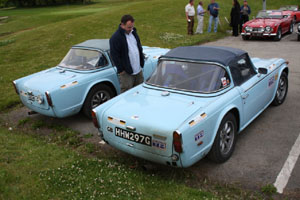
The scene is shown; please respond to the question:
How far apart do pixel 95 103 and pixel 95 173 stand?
247 centimetres

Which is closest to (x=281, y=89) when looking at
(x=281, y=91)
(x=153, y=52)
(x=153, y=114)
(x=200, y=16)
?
(x=281, y=91)

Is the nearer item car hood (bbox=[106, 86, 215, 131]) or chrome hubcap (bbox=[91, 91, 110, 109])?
car hood (bbox=[106, 86, 215, 131])

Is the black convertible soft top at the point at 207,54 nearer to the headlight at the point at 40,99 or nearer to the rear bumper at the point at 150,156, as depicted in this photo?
the rear bumper at the point at 150,156

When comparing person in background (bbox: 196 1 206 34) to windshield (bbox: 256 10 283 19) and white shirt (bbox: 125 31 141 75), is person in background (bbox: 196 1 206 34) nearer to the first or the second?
windshield (bbox: 256 10 283 19)

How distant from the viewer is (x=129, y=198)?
3.54m

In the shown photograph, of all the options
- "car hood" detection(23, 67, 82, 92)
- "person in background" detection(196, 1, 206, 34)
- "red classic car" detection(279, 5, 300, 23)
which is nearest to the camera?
"car hood" detection(23, 67, 82, 92)

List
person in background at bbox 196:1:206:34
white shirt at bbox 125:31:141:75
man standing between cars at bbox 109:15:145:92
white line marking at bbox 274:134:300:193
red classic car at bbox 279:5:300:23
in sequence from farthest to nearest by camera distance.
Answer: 1. red classic car at bbox 279:5:300:23
2. person in background at bbox 196:1:206:34
3. white shirt at bbox 125:31:141:75
4. man standing between cars at bbox 109:15:145:92
5. white line marking at bbox 274:134:300:193

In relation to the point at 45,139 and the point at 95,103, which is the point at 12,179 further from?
the point at 95,103

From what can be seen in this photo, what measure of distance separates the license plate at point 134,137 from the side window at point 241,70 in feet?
6.08

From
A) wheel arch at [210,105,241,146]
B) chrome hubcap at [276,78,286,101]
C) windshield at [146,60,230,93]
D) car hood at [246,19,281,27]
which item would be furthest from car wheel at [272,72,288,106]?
car hood at [246,19,281,27]

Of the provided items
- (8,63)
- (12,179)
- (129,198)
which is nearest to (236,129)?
(129,198)

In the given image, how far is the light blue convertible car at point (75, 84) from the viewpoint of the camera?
572 centimetres

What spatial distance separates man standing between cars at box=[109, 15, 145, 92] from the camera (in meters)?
5.35

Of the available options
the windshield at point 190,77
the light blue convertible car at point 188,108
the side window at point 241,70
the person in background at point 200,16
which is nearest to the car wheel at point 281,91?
the light blue convertible car at point 188,108
